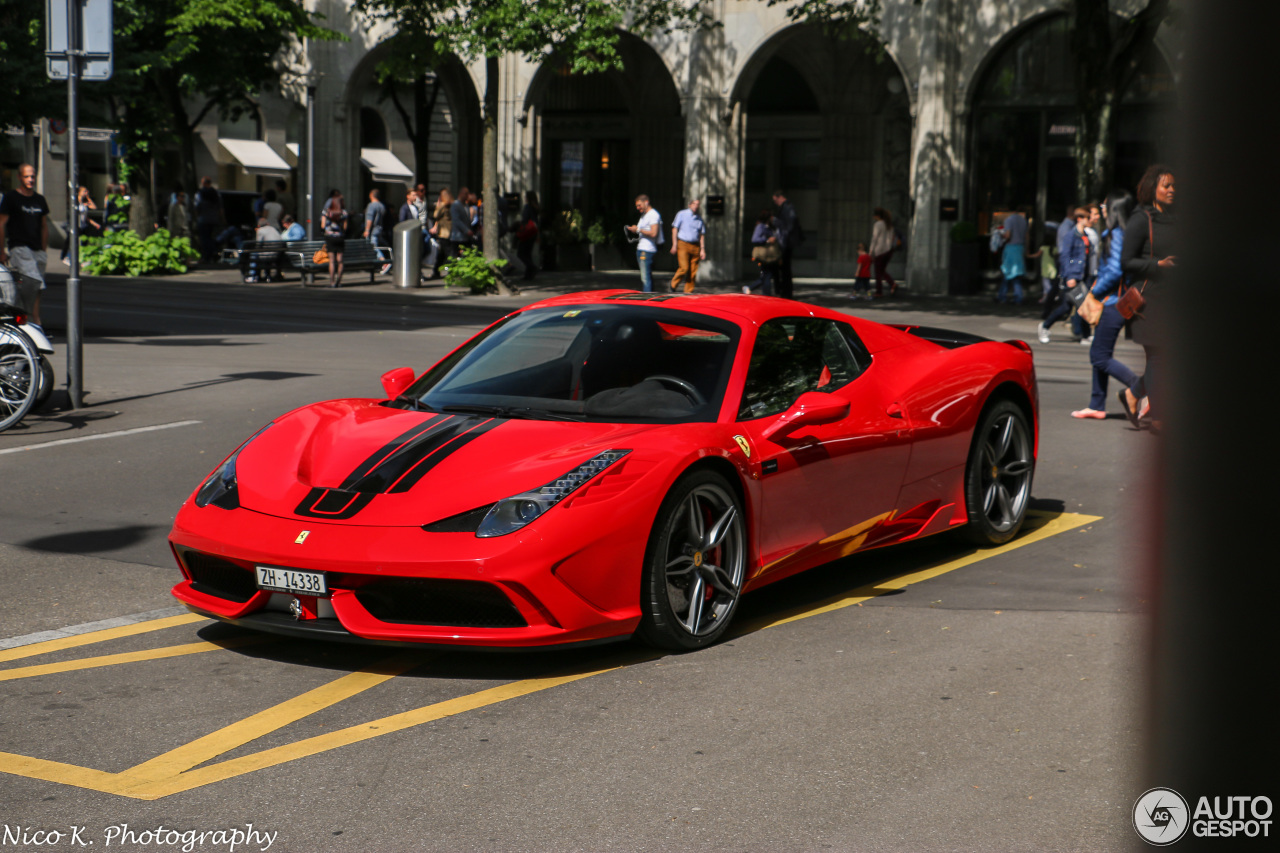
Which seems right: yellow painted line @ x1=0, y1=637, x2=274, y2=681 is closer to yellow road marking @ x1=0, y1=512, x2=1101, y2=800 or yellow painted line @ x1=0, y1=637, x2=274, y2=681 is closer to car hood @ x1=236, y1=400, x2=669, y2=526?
yellow road marking @ x1=0, y1=512, x2=1101, y2=800

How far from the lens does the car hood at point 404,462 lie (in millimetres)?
4758

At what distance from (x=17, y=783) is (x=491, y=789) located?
1.17 meters

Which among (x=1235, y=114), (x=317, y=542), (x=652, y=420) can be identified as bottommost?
(x=317, y=542)

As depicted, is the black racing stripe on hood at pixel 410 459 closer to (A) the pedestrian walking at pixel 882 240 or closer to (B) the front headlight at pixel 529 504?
(B) the front headlight at pixel 529 504

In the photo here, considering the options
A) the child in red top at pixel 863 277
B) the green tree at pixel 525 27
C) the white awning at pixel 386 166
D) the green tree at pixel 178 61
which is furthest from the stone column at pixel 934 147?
the white awning at pixel 386 166

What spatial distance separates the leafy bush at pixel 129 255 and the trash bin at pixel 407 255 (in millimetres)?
5014

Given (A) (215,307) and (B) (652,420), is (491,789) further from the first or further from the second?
(A) (215,307)

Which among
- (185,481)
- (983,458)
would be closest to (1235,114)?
(983,458)

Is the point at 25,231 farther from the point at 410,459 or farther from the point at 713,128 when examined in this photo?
the point at 713,128

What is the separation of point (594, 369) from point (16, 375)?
566 cm

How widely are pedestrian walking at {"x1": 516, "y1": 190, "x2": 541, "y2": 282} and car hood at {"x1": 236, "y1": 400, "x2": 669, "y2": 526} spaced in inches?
991

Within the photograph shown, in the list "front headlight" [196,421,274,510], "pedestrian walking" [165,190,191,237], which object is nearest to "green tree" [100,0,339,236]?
"pedestrian walking" [165,190,191,237]

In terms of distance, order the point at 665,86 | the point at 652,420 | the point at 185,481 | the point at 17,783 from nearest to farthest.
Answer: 1. the point at 17,783
2. the point at 652,420
3. the point at 185,481
4. the point at 665,86

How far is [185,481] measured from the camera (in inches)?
332
